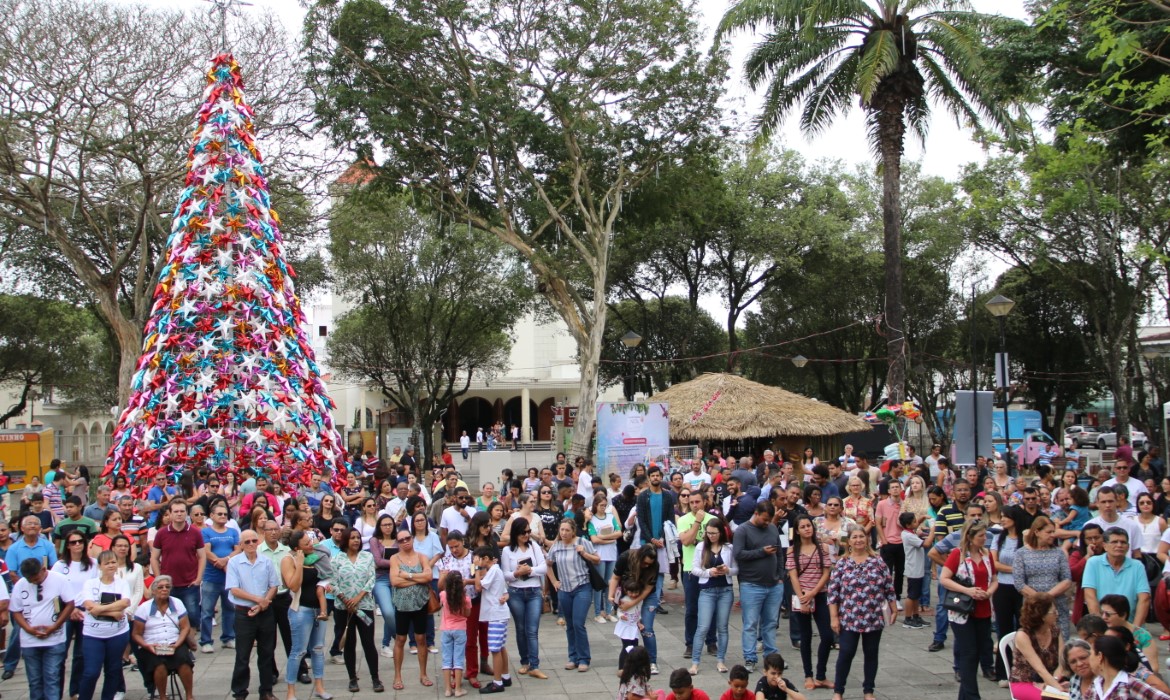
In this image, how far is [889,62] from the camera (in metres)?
20.1

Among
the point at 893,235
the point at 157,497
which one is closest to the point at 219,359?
the point at 157,497

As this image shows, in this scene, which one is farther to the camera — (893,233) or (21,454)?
(21,454)

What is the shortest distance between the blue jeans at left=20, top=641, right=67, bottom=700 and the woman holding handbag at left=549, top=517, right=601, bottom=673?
166 inches

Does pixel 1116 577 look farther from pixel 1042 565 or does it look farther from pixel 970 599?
pixel 970 599

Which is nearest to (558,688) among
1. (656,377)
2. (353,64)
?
Answer: (353,64)

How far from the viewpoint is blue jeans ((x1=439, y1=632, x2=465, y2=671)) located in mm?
9078

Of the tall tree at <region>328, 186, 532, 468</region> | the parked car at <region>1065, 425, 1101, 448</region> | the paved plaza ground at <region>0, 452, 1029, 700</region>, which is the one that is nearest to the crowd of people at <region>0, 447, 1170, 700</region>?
the paved plaza ground at <region>0, 452, 1029, 700</region>

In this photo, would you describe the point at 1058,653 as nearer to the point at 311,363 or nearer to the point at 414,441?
the point at 311,363

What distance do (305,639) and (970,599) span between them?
5.50 meters

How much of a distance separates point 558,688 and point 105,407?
51.1 metres

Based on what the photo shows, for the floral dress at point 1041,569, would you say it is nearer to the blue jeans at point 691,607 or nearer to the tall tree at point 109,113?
the blue jeans at point 691,607

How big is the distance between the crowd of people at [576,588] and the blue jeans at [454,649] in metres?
0.01

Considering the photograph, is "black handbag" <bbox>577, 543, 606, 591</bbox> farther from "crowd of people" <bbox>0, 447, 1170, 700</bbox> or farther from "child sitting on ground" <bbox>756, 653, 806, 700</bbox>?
"child sitting on ground" <bbox>756, 653, 806, 700</bbox>

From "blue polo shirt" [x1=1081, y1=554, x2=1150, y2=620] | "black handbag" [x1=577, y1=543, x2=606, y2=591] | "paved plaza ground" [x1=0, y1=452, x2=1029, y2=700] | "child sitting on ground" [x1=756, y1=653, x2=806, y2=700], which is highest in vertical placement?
"blue polo shirt" [x1=1081, y1=554, x2=1150, y2=620]
